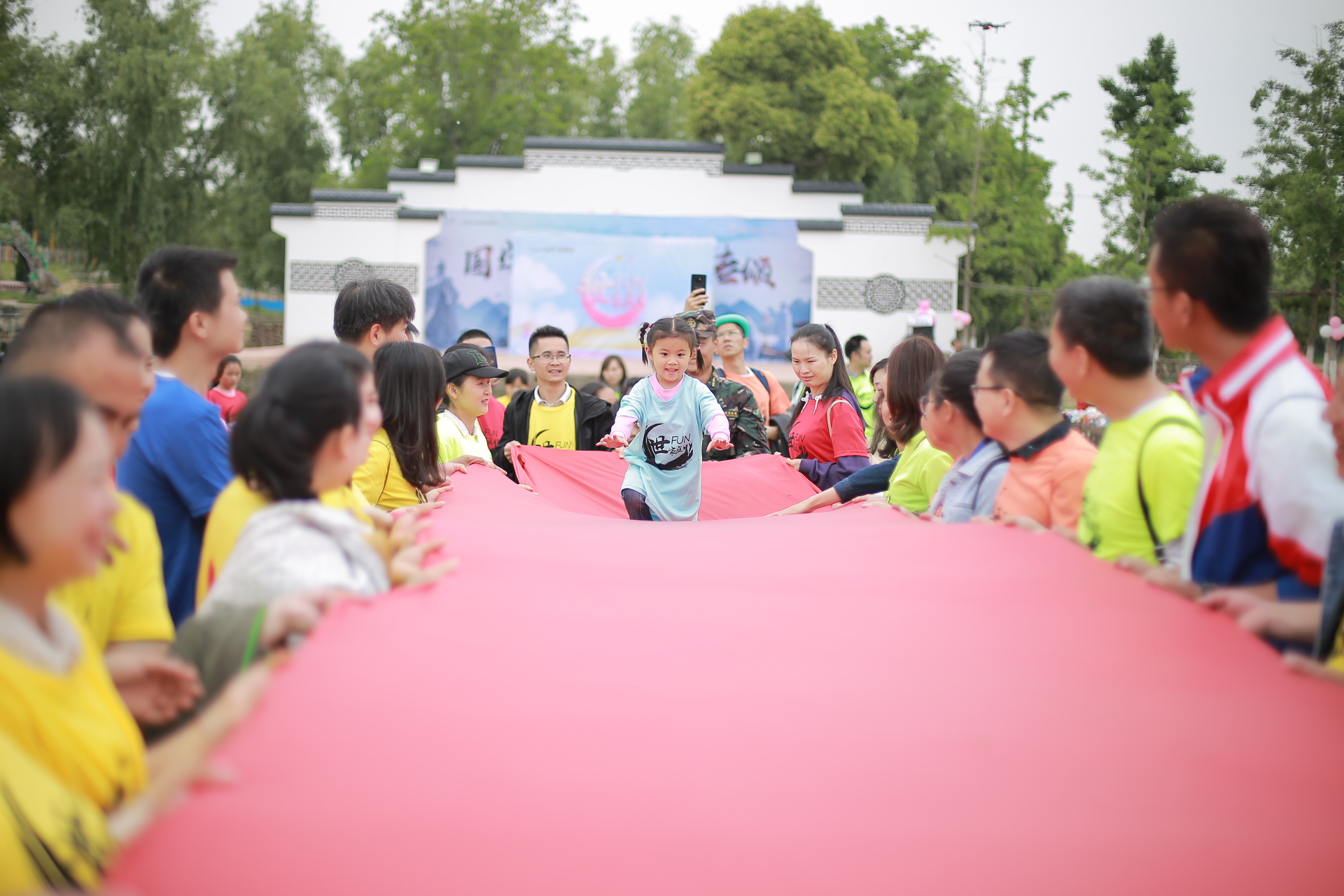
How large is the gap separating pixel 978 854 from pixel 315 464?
134 centimetres

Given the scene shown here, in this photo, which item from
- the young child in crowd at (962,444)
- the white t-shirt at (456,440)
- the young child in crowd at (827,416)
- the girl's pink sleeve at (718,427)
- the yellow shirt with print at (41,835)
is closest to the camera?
the yellow shirt with print at (41,835)

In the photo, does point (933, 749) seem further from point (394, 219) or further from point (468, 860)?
point (394, 219)

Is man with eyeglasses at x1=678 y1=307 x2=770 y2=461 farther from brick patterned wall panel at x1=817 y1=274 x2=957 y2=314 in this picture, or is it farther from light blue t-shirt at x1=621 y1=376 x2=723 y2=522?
brick patterned wall panel at x1=817 y1=274 x2=957 y2=314

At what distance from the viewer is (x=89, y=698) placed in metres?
1.48

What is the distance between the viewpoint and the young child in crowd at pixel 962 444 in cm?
300

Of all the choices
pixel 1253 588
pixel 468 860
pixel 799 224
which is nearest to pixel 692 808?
pixel 468 860

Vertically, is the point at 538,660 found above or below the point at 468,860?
above

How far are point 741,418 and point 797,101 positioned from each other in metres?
Result: 22.5

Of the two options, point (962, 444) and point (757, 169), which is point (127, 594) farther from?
point (757, 169)

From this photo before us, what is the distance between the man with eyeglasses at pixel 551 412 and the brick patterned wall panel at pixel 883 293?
577 inches

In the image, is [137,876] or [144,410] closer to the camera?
[137,876]

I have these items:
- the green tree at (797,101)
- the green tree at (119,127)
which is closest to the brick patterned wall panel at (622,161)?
the green tree at (797,101)

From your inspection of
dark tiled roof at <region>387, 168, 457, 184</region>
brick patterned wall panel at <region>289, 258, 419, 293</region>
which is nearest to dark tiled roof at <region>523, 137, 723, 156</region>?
dark tiled roof at <region>387, 168, 457, 184</region>

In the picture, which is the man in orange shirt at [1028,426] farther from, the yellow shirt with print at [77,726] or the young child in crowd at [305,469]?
the yellow shirt with print at [77,726]
